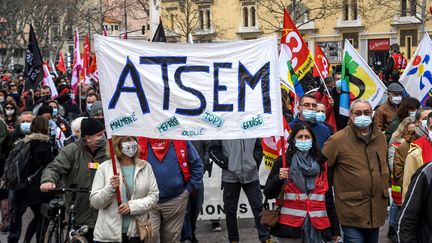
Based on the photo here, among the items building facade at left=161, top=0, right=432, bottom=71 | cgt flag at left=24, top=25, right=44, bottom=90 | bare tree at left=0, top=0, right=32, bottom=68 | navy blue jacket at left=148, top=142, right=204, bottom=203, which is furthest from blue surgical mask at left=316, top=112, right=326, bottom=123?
building facade at left=161, top=0, right=432, bottom=71

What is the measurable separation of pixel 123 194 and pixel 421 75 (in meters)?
5.74

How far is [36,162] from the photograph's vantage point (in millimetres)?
8477

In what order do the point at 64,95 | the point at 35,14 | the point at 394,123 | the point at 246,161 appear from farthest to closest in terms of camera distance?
the point at 35,14, the point at 64,95, the point at 394,123, the point at 246,161

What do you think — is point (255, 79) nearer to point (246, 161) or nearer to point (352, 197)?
point (352, 197)

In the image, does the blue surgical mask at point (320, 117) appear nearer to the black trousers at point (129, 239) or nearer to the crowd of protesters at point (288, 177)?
the crowd of protesters at point (288, 177)

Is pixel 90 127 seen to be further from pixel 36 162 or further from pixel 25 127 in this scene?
pixel 25 127

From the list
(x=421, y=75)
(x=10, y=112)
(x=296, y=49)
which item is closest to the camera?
(x=296, y=49)

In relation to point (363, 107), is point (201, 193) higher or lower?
lower

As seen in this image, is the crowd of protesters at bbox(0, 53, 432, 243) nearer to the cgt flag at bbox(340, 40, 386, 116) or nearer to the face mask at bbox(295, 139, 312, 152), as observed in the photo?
the face mask at bbox(295, 139, 312, 152)

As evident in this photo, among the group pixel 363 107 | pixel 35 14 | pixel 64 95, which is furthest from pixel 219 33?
pixel 363 107

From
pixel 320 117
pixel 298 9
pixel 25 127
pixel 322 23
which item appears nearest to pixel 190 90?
pixel 320 117

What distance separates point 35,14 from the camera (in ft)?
156

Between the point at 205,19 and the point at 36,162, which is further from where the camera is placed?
the point at 205,19

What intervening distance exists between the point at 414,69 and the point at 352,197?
4305 mm
